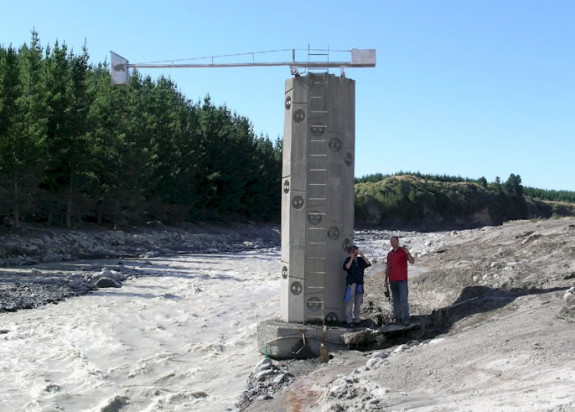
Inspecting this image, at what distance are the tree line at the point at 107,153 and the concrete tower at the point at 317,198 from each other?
24.9 metres

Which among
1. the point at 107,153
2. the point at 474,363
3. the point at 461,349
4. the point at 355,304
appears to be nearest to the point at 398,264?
the point at 355,304

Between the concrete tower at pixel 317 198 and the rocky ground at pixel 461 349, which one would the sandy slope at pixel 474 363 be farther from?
the concrete tower at pixel 317 198

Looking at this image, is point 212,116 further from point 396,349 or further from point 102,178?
point 396,349

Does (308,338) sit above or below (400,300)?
below

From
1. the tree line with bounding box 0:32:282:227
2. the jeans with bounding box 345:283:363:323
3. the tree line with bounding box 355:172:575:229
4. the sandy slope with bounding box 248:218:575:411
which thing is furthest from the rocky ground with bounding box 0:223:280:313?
the tree line with bounding box 355:172:575:229

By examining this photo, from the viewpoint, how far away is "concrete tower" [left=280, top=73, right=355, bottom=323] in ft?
43.5

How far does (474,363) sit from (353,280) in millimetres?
4434

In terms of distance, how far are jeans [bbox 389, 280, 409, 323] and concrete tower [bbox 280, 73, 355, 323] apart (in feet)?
3.53

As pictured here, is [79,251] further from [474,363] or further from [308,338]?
[474,363]

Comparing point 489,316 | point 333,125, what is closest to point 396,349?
point 489,316

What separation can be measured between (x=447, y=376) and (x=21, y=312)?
1380 cm

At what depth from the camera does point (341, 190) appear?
13352mm

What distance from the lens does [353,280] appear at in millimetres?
13031

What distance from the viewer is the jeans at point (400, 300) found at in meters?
13.1
